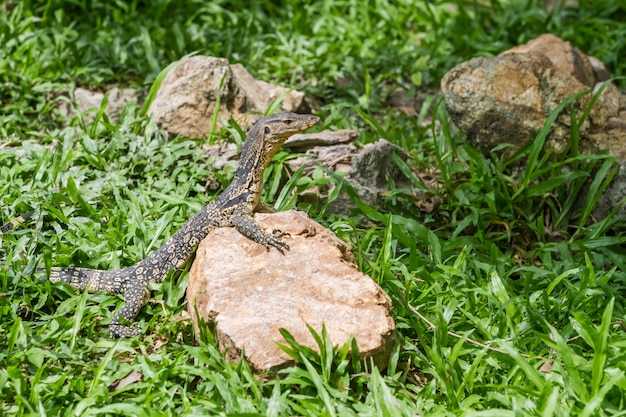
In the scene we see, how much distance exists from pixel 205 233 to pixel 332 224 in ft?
3.26

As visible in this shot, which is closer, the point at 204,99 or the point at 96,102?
the point at 204,99

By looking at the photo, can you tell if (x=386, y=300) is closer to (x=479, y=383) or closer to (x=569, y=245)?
(x=479, y=383)

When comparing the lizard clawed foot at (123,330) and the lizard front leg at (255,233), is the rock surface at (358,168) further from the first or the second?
the lizard clawed foot at (123,330)

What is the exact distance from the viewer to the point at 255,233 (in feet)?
16.1

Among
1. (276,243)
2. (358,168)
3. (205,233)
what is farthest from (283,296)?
(358,168)

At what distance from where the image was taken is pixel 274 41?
349 inches

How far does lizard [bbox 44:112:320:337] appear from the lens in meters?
4.91

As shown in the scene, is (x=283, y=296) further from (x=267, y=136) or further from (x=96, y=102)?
(x=96, y=102)

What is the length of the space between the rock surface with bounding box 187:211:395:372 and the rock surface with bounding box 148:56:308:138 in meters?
2.11

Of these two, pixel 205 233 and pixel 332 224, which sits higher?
pixel 205 233

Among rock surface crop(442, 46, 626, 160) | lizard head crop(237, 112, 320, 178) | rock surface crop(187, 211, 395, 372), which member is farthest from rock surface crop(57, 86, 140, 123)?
rock surface crop(442, 46, 626, 160)

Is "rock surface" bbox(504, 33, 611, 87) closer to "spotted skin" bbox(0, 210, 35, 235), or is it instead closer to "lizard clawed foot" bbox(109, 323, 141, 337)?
"lizard clawed foot" bbox(109, 323, 141, 337)

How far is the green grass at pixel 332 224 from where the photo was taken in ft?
13.6

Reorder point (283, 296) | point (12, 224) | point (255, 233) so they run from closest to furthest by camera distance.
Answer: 1. point (283, 296)
2. point (255, 233)
3. point (12, 224)
